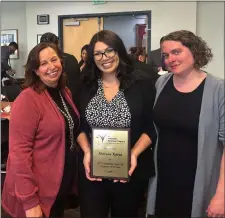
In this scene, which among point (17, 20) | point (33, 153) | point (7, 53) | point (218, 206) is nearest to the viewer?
point (218, 206)

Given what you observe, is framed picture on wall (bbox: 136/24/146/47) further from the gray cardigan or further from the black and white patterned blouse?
the gray cardigan

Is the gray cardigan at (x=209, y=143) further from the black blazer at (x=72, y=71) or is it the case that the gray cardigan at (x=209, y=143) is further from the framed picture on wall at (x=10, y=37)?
the framed picture on wall at (x=10, y=37)

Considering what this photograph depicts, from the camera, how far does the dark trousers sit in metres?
1.18

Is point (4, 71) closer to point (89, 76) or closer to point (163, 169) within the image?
point (89, 76)

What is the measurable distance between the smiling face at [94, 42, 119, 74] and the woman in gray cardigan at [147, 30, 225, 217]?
23cm

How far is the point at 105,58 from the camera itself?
1147mm

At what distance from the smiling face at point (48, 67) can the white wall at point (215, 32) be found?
0.65 m

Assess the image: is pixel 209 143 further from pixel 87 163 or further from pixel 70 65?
pixel 70 65

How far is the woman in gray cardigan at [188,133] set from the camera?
99 centimetres

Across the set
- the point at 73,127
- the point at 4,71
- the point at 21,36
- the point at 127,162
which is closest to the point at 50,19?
the point at 21,36

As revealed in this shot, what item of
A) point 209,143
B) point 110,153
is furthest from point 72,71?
point 209,143

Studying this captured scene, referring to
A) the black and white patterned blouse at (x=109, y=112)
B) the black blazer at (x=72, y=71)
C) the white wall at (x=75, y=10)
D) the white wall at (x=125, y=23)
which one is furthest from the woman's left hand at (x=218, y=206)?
the white wall at (x=125, y=23)

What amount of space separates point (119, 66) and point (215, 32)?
0.44 m

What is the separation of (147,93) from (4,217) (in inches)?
54.3
